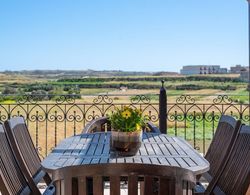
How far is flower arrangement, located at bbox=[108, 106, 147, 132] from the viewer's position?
2516mm

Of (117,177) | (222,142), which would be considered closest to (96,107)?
(222,142)

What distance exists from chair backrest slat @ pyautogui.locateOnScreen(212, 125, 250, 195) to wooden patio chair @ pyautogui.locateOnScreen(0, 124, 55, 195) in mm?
1085

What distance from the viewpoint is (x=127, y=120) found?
99.1 inches

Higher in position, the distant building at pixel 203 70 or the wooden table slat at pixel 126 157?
the distant building at pixel 203 70

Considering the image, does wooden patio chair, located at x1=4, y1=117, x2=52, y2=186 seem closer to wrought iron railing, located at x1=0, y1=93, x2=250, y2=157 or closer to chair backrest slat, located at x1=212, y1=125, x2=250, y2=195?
chair backrest slat, located at x1=212, y1=125, x2=250, y2=195

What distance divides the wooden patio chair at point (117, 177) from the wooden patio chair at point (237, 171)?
31 cm

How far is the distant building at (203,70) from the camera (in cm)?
846

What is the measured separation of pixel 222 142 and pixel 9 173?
1433 mm

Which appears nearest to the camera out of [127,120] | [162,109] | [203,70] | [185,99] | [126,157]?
[126,157]

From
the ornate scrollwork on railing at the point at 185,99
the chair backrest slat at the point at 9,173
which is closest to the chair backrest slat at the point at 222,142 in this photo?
the chair backrest slat at the point at 9,173

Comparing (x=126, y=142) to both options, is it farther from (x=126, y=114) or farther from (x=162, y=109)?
(x=162, y=109)

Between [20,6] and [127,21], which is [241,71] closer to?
[20,6]

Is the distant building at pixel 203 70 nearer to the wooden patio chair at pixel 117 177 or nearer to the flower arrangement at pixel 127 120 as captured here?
the flower arrangement at pixel 127 120

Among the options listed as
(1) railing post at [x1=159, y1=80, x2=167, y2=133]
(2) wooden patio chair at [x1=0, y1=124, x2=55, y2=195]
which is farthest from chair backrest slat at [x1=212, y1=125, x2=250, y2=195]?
(1) railing post at [x1=159, y1=80, x2=167, y2=133]
